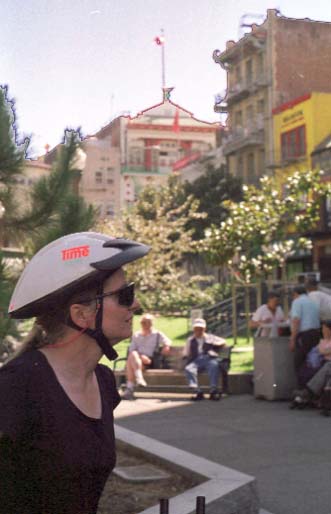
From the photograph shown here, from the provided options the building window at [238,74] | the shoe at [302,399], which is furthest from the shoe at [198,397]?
the building window at [238,74]

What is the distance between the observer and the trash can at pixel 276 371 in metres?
12.6

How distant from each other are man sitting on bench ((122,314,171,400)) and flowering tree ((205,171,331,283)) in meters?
6.48

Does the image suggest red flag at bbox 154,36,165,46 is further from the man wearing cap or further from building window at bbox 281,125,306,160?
building window at bbox 281,125,306,160

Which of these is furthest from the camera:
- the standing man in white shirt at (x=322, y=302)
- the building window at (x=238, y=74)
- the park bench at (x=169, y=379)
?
Result: the park bench at (x=169, y=379)

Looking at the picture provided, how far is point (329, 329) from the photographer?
11.5m

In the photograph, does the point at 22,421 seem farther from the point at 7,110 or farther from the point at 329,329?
the point at 329,329

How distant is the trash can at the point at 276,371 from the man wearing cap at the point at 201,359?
658mm

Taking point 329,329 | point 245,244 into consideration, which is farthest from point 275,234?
point 329,329

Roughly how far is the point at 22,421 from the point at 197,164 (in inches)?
2368

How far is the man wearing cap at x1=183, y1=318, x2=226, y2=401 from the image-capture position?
1305 centimetres

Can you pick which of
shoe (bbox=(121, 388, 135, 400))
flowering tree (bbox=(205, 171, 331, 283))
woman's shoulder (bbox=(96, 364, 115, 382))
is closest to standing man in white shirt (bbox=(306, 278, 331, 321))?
shoe (bbox=(121, 388, 135, 400))

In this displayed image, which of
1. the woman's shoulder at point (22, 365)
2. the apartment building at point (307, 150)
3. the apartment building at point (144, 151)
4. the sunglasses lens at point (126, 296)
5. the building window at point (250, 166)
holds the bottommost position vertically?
the woman's shoulder at point (22, 365)

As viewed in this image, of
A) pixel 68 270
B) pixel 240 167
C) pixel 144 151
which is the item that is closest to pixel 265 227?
pixel 68 270

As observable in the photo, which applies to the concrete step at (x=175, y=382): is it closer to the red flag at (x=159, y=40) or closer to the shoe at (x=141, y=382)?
the shoe at (x=141, y=382)
